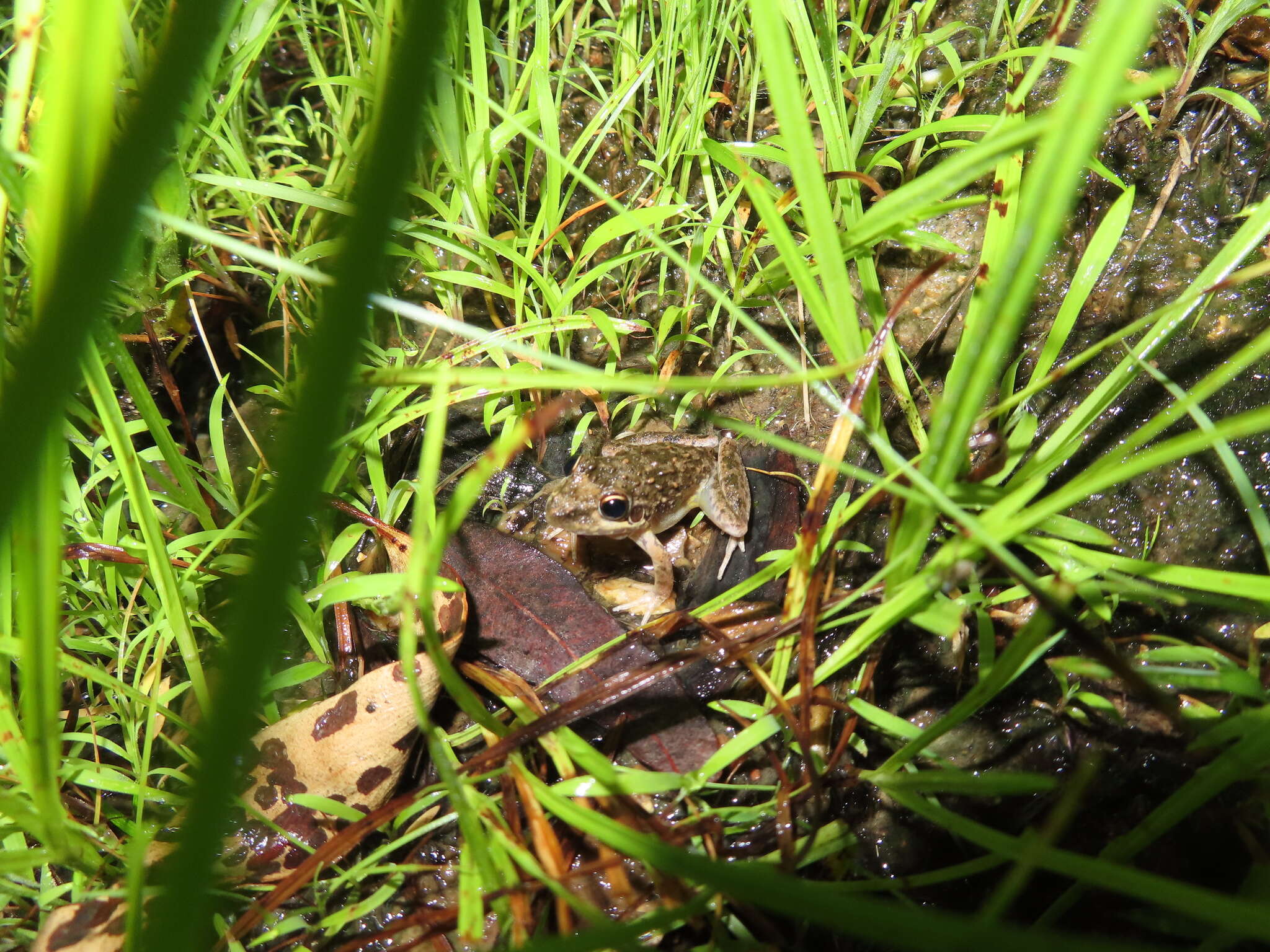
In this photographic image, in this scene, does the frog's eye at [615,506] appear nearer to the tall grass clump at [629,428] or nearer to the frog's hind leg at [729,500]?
the frog's hind leg at [729,500]

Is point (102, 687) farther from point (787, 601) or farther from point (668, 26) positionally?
point (668, 26)

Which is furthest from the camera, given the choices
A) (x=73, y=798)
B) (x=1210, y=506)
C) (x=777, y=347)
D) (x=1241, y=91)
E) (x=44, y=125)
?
(x=1241, y=91)

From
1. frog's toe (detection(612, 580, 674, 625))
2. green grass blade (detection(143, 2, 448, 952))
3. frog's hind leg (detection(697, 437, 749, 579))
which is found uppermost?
green grass blade (detection(143, 2, 448, 952))

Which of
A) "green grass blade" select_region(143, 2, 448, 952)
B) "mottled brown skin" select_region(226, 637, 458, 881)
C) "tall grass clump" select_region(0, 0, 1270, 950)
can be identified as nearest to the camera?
"green grass blade" select_region(143, 2, 448, 952)

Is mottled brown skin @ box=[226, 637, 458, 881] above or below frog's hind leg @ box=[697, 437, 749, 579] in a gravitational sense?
below

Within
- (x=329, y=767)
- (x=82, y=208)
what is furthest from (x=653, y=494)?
(x=82, y=208)

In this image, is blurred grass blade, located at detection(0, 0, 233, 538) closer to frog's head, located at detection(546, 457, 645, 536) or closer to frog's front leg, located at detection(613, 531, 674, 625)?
frog's head, located at detection(546, 457, 645, 536)

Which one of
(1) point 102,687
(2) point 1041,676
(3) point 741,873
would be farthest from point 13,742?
(2) point 1041,676

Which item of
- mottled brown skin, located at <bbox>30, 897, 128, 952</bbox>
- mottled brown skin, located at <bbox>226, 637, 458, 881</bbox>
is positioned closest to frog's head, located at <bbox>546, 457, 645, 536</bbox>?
mottled brown skin, located at <bbox>226, 637, 458, 881</bbox>
